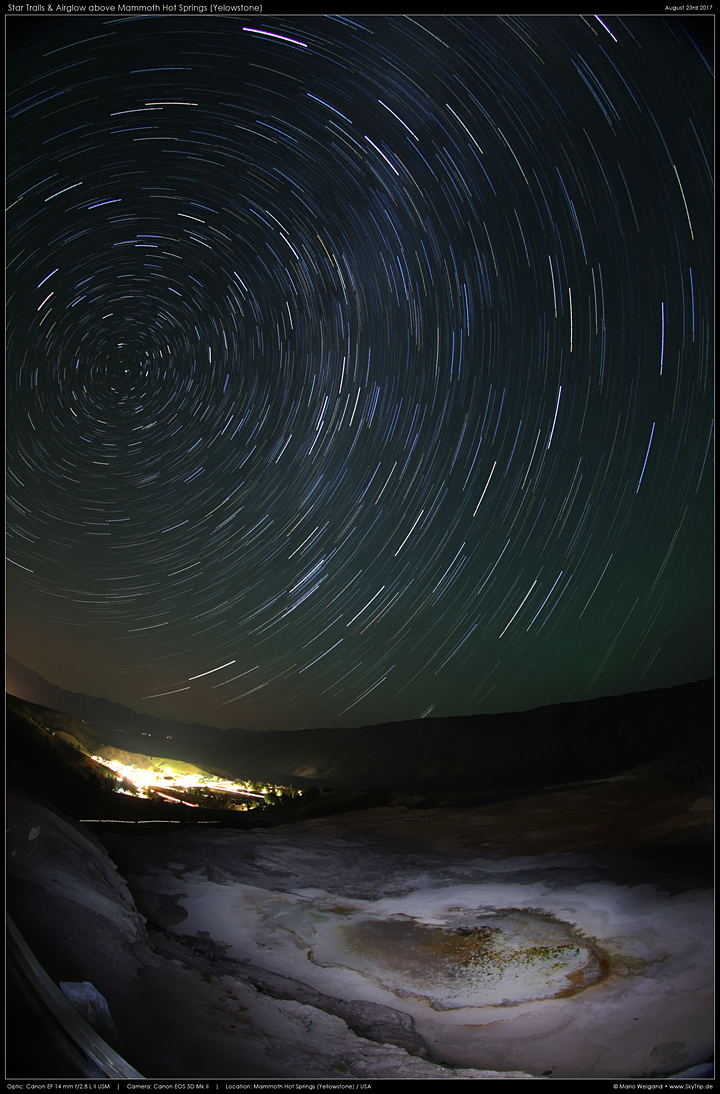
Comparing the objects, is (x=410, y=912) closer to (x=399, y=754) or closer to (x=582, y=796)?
(x=399, y=754)

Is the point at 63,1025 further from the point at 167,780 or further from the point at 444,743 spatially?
the point at 444,743

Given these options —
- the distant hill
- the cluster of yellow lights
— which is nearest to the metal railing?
the cluster of yellow lights

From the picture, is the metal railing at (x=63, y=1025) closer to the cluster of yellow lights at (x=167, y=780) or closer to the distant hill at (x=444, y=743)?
the cluster of yellow lights at (x=167, y=780)

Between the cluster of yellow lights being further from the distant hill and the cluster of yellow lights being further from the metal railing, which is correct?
the metal railing

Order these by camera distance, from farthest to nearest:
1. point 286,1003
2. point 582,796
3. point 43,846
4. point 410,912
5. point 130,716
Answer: point 582,796 → point 130,716 → point 410,912 → point 43,846 → point 286,1003

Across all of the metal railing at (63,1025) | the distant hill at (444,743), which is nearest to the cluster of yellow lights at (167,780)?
the distant hill at (444,743)
